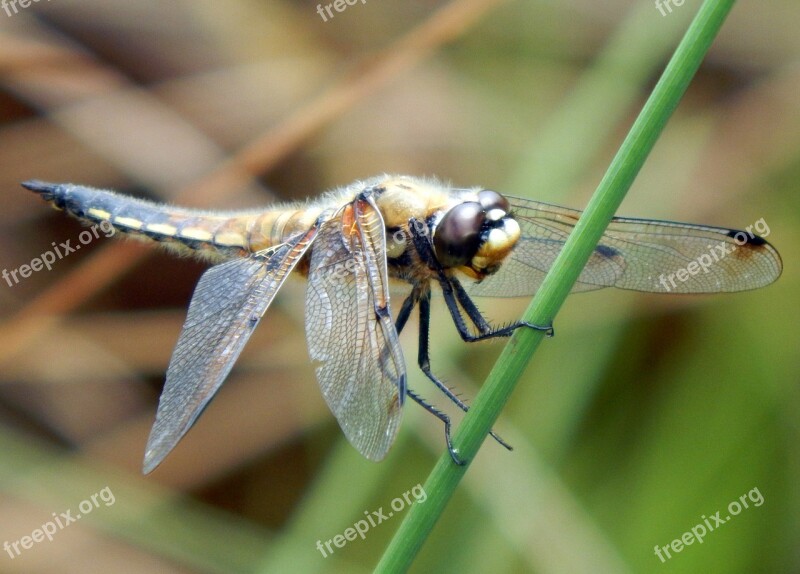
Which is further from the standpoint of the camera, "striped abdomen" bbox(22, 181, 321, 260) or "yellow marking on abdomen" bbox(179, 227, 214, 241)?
"yellow marking on abdomen" bbox(179, 227, 214, 241)

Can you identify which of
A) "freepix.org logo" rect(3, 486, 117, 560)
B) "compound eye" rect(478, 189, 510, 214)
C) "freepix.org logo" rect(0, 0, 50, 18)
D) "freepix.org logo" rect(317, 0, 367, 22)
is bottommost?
"freepix.org logo" rect(3, 486, 117, 560)

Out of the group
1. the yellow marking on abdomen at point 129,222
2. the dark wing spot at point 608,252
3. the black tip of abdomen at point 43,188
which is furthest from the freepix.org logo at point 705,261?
the black tip of abdomen at point 43,188

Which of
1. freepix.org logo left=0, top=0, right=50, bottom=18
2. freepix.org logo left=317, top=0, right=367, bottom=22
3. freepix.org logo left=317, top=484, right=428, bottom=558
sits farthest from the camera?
freepix.org logo left=317, top=0, right=367, bottom=22

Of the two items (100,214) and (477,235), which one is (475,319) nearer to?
(477,235)

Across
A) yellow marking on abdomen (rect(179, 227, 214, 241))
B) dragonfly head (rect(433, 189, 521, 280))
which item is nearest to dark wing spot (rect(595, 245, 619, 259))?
dragonfly head (rect(433, 189, 521, 280))

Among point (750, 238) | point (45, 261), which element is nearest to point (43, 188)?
point (45, 261)

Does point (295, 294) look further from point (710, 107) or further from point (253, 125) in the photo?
point (710, 107)

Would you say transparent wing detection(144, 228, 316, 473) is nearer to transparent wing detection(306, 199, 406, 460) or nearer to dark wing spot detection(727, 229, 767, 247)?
transparent wing detection(306, 199, 406, 460)

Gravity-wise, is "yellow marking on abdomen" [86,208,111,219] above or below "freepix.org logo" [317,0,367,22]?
below
